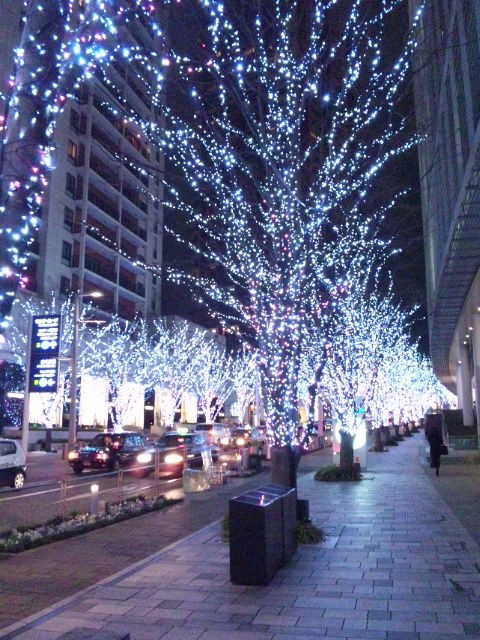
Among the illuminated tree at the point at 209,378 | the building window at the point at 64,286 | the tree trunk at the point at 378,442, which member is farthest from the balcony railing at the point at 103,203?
the tree trunk at the point at 378,442

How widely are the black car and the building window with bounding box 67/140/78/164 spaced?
1289 inches

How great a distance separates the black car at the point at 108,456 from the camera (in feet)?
78.1

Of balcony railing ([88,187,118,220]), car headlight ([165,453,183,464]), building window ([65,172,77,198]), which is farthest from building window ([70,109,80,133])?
car headlight ([165,453,183,464])

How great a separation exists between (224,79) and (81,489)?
1272 cm

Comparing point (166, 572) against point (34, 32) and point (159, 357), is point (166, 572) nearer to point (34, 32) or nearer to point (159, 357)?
point (34, 32)

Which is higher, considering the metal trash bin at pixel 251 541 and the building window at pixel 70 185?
the building window at pixel 70 185

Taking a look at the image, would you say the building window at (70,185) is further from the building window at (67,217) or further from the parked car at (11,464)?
the parked car at (11,464)

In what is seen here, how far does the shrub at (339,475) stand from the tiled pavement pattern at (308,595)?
26.2 ft

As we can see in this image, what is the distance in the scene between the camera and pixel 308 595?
6645 millimetres

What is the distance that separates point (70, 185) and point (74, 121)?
6144 mm

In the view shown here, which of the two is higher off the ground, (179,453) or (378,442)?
(378,442)

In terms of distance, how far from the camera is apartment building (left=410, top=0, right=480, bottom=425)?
13.5m

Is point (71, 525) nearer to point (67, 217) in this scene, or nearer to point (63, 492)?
point (63, 492)

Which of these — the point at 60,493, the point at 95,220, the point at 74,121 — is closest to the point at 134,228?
the point at 95,220
